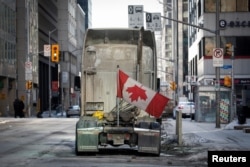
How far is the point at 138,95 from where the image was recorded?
16297 millimetres

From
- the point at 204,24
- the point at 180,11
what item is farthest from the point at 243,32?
the point at 180,11

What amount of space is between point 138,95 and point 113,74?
5.62ft

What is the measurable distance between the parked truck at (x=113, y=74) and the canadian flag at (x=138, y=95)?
45cm

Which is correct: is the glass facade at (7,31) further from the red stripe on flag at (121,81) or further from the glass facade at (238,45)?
the red stripe on flag at (121,81)

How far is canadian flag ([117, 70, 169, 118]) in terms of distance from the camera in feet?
53.4

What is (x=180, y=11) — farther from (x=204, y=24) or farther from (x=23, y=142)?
(x=23, y=142)

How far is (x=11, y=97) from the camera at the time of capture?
231ft

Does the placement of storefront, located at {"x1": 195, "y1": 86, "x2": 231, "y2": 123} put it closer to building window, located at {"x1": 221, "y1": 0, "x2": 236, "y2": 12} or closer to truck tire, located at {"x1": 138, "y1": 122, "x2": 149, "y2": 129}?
truck tire, located at {"x1": 138, "y1": 122, "x2": 149, "y2": 129}

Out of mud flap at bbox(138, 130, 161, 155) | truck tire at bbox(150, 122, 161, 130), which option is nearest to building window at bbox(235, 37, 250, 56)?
truck tire at bbox(150, 122, 161, 130)

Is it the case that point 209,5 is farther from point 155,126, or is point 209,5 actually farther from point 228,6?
point 155,126

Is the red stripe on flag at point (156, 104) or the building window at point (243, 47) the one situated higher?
the building window at point (243, 47)

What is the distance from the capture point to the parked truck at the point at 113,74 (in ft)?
55.7

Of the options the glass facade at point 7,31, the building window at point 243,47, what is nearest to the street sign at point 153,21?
the glass facade at point 7,31

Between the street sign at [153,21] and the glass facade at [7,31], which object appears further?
the glass facade at [7,31]
